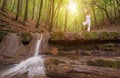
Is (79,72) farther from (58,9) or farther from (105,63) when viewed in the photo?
(58,9)

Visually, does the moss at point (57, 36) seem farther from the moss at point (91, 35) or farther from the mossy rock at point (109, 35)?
the mossy rock at point (109, 35)

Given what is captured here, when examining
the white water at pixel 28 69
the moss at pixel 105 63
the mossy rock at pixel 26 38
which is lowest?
the white water at pixel 28 69

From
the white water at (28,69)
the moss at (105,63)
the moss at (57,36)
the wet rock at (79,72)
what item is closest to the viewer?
the wet rock at (79,72)

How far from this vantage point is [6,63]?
471 inches

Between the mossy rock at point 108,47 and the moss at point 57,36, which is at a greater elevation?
the moss at point 57,36

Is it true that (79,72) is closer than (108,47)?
Yes

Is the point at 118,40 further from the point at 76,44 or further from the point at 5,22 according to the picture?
the point at 5,22

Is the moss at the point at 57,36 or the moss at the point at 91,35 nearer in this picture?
the moss at the point at 91,35

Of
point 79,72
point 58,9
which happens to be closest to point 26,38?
Answer: point 79,72

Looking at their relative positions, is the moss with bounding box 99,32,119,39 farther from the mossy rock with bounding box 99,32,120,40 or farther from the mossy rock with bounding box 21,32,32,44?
the mossy rock with bounding box 21,32,32,44

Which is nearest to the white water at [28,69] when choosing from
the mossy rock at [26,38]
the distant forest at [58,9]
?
the mossy rock at [26,38]

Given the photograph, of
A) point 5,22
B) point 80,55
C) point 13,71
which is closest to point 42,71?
point 13,71

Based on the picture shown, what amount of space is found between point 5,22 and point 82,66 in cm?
1069

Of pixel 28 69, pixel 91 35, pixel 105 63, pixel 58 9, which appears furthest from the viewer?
pixel 58 9
